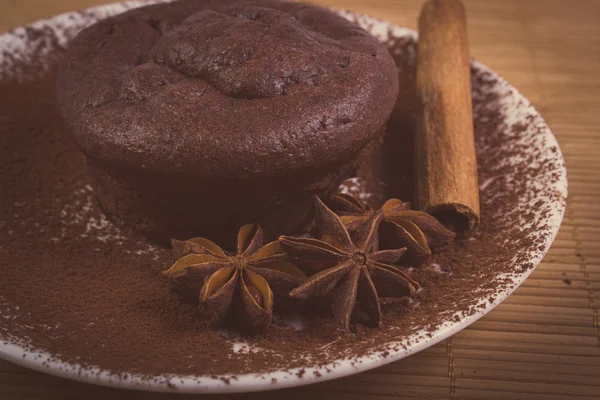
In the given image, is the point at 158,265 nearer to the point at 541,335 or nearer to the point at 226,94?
the point at 226,94

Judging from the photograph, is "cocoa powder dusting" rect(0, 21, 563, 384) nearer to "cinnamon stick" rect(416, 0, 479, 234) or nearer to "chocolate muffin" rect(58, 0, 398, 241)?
"cinnamon stick" rect(416, 0, 479, 234)

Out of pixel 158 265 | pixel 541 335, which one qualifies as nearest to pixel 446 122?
pixel 541 335

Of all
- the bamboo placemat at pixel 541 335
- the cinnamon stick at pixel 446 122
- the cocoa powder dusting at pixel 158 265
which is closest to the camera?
the cocoa powder dusting at pixel 158 265

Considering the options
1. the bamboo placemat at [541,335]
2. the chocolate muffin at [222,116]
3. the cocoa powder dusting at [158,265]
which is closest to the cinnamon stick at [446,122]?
the cocoa powder dusting at [158,265]

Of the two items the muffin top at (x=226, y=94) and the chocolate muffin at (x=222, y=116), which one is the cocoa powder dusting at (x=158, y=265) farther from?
the muffin top at (x=226, y=94)

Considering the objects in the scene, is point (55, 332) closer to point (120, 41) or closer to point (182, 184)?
point (182, 184)

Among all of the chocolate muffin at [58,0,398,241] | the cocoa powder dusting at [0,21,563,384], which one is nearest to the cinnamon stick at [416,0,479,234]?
the cocoa powder dusting at [0,21,563,384]

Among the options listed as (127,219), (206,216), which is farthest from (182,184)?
(127,219)
